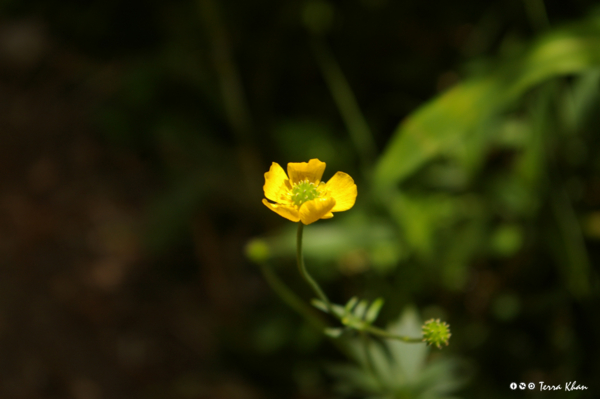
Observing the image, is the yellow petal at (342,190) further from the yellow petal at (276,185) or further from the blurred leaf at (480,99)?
the blurred leaf at (480,99)

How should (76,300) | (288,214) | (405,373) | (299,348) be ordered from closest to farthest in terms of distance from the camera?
(288,214) → (405,373) → (299,348) → (76,300)

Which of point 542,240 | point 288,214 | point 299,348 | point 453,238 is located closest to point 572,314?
point 542,240

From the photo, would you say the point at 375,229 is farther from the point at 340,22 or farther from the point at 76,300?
the point at 76,300

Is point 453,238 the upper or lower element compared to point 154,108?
lower

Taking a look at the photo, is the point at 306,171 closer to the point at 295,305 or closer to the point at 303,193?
the point at 303,193

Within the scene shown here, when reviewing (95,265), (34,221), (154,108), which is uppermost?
(154,108)

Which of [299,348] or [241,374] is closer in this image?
[299,348]

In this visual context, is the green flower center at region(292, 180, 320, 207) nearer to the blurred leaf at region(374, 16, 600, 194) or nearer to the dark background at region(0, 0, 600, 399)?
the blurred leaf at region(374, 16, 600, 194)
